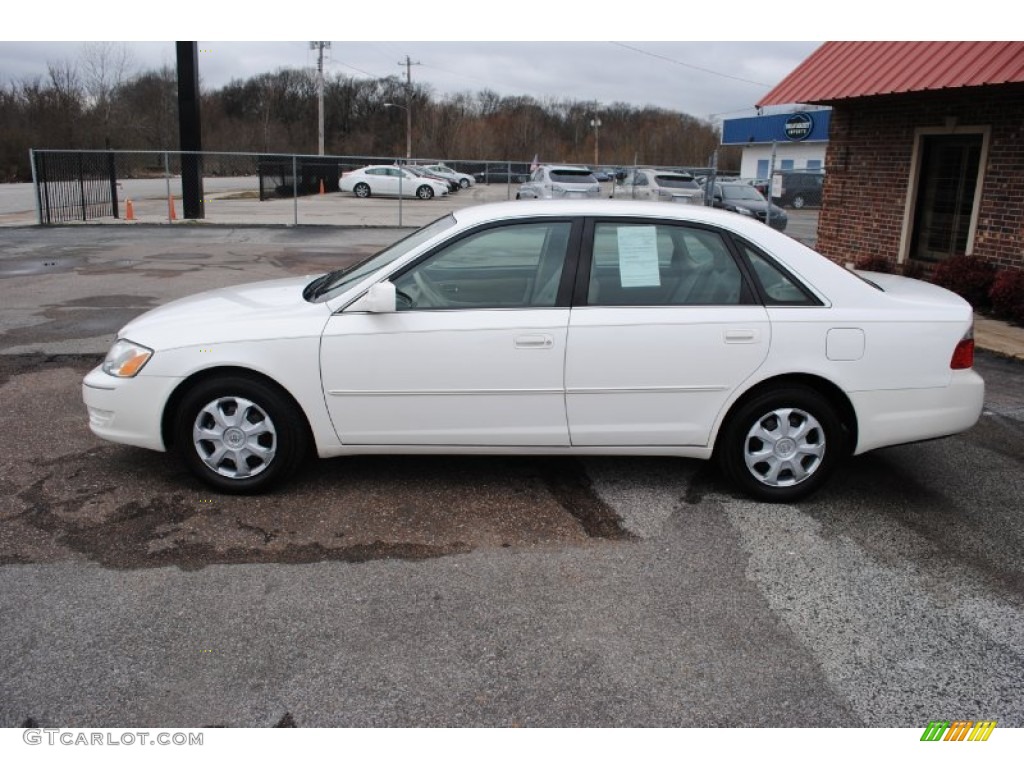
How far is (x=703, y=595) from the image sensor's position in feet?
12.2

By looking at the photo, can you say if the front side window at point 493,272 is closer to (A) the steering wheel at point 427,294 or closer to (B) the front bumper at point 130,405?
(A) the steering wheel at point 427,294

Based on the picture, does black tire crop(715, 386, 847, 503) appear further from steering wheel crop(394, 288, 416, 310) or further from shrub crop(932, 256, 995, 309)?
shrub crop(932, 256, 995, 309)

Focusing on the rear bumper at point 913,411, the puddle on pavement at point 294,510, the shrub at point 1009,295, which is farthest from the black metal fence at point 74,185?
the rear bumper at point 913,411

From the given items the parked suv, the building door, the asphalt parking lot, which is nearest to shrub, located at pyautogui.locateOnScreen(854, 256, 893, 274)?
the building door

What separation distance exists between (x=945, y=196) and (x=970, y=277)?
6.15 feet

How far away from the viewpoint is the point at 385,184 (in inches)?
1481

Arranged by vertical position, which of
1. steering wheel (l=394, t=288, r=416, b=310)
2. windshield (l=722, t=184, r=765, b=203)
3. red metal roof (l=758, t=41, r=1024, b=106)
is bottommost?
steering wheel (l=394, t=288, r=416, b=310)

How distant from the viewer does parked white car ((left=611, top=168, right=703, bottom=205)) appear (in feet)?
78.4

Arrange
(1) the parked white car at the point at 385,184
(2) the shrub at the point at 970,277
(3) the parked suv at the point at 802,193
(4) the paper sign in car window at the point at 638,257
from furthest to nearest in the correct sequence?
(3) the parked suv at the point at 802,193
(1) the parked white car at the point at 385,184
(2) the shrub at the point at 970,277
(4) the paper sign in car window at the point at 638,257

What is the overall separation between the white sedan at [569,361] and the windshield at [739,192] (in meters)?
21.9

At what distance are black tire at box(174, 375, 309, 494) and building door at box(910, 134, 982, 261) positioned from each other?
10064mm

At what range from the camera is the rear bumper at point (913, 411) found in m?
4.50

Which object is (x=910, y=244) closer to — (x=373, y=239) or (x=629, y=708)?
(x=629, y=708)

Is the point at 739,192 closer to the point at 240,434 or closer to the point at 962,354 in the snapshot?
the point at 962,354
